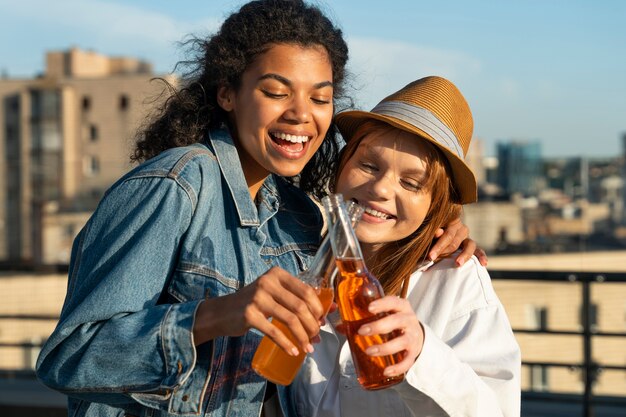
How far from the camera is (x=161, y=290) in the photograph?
7.13 ft

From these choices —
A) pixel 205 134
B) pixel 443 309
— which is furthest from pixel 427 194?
pixel 205 134

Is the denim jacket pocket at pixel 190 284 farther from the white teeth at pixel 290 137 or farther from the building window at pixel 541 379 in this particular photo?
the building window at pixel 541 379

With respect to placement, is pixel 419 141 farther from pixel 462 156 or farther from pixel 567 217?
pixel 567 217

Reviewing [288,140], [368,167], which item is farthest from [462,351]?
[288,140]

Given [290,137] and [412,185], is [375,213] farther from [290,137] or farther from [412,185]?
[290,137]

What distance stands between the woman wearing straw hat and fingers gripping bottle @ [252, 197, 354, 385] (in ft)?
0.73

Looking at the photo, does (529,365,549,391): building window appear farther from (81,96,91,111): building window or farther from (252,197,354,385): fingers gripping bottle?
(81,96,91,111): building window

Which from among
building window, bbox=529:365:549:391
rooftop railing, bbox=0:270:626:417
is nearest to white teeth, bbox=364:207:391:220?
rooftop railing, bbox=0:270:626:417

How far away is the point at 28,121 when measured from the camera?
73.9 meters

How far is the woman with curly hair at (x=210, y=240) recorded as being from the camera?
207 cm

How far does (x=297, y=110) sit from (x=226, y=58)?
242mm

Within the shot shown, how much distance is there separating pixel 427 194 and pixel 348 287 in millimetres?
635

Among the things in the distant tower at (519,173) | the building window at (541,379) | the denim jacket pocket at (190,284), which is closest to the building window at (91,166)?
the building window at (541,379)

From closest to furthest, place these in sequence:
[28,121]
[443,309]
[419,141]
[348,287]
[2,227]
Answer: [348,287], [443,309], [419,141], [2,227], [28,121]
